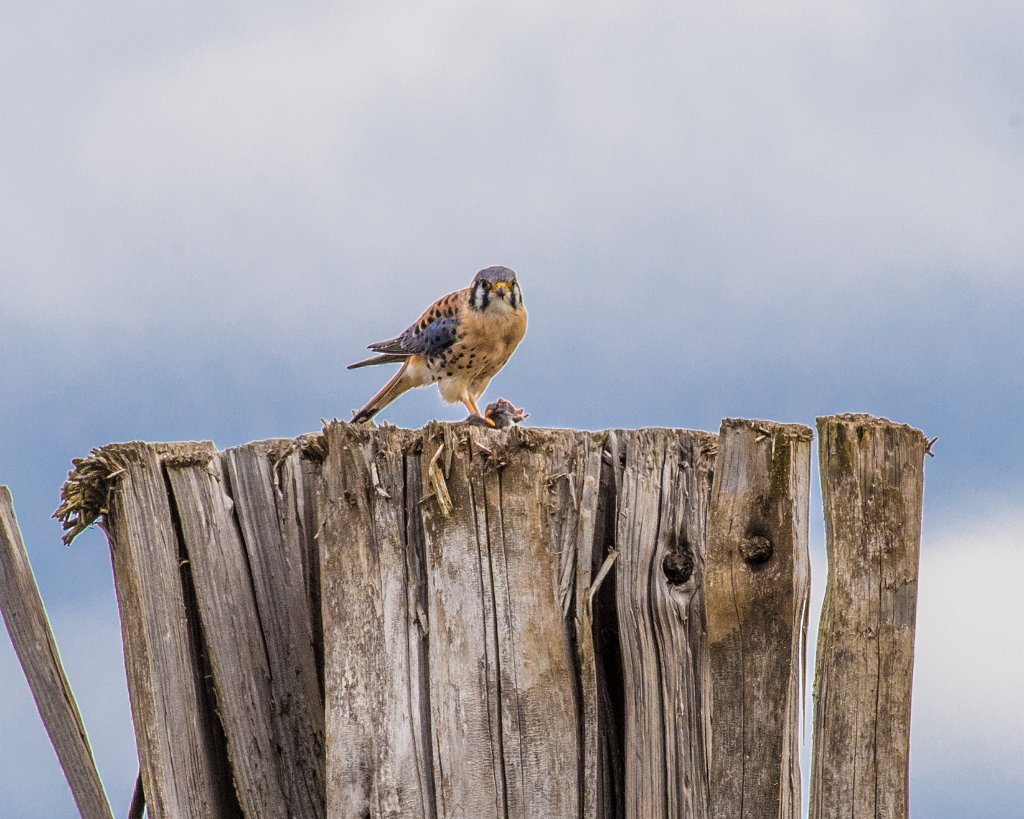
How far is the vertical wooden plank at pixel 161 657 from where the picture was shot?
13.2 feet

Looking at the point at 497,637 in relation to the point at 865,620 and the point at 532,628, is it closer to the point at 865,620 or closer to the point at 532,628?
the point at 532,628

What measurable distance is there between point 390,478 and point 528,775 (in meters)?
1.00

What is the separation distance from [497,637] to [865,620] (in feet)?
4.05

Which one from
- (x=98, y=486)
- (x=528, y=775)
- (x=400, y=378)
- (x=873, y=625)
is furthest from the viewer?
(x=400, y=378)

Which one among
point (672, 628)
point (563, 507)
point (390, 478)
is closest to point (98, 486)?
point (390, 478)

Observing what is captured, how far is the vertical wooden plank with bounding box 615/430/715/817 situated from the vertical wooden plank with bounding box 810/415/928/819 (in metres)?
0.47

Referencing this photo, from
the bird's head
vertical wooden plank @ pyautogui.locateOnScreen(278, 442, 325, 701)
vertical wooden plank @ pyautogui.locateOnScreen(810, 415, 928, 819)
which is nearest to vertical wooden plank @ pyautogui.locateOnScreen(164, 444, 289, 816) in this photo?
vertical wooden plank @ pyautogui.locateOnScreen(278, 442, 325, 701)

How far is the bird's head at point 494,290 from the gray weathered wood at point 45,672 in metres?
3.90

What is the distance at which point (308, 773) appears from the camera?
4.07 m

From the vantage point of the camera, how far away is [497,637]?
3670 mm

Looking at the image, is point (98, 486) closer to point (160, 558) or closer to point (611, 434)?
point (160, 558)

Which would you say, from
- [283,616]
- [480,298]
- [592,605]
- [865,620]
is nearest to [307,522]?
[283,616]

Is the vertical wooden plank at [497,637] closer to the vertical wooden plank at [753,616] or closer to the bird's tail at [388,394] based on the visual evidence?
the vertical wooden plank at [753,616]

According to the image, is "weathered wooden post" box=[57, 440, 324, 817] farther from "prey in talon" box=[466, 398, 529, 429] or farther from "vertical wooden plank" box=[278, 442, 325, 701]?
"prey in talon" box=[466, 398, 529, 429]
